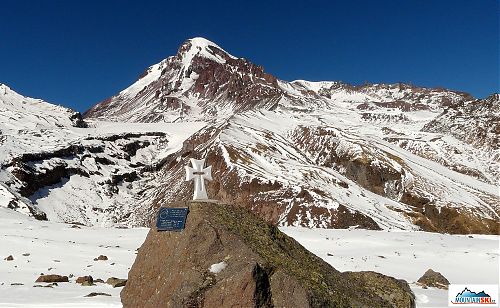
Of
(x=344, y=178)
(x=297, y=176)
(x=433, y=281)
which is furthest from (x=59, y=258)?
(x=344, y=178)

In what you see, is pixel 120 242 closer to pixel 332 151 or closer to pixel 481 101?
pixel 332 151

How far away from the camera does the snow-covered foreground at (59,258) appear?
1199 centimetres

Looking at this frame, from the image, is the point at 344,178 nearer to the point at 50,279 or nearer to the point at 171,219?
the point at 50,279

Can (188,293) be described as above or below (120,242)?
below

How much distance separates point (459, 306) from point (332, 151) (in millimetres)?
82710

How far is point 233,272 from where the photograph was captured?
28.1 feet

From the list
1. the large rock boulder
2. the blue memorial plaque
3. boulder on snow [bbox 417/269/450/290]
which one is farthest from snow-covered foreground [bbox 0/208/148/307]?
boulder on snow [bbox 417/269/450/290]

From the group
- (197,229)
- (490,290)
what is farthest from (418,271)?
(197,229)

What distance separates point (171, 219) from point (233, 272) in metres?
2.17

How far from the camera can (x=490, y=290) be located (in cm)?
1255

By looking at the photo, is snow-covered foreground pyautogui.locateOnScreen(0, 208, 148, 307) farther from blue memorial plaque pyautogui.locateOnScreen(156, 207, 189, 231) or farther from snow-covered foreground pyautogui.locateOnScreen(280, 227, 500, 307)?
snow-covered foreground pyautogui.locateOnScreen(280, 227, 500, 307)

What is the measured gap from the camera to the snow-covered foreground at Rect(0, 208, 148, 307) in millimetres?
11992

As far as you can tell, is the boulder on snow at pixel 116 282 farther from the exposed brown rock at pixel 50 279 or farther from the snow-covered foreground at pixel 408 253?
the snow-covered foreground at pixel 408 253

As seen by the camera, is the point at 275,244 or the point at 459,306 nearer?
the point at 275,244
